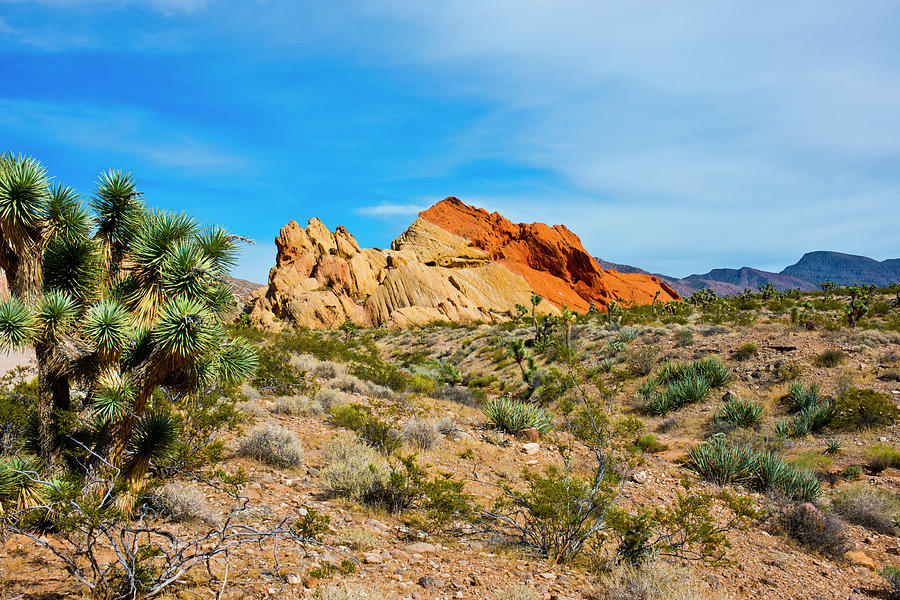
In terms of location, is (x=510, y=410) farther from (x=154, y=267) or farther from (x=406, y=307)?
(x=406, y=307)

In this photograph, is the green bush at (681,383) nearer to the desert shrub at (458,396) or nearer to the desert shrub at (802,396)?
the desert shrub at (802,396)

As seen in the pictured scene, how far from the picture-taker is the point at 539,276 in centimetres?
7731

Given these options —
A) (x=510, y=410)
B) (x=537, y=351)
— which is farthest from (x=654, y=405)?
(x=537, y=351)

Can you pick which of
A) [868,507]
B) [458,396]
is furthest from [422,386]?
[868,507]

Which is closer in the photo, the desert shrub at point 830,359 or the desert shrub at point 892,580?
the desert shrub at point 892,580

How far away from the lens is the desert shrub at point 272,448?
785 centimetres

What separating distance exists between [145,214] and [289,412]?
659cm

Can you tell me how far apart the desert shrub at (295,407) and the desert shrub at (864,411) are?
42.3ft

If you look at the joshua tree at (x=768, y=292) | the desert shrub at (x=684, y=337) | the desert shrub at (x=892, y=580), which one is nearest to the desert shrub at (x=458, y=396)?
the desert shrub at (x=684, y=337)

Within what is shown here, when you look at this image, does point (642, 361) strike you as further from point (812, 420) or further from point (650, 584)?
point (650, 584)

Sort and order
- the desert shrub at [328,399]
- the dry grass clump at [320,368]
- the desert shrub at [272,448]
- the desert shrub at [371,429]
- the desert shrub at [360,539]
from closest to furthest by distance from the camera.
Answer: the desert shrub at [360,539], the desert shrub at [272,448], the desert shrub at [371,429], the desert shrub at [328,399], the dry grass clump at [320,368]

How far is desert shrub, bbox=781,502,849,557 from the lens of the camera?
258 inches

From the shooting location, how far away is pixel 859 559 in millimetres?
6402

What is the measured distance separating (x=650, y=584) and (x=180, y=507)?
16.6ft
